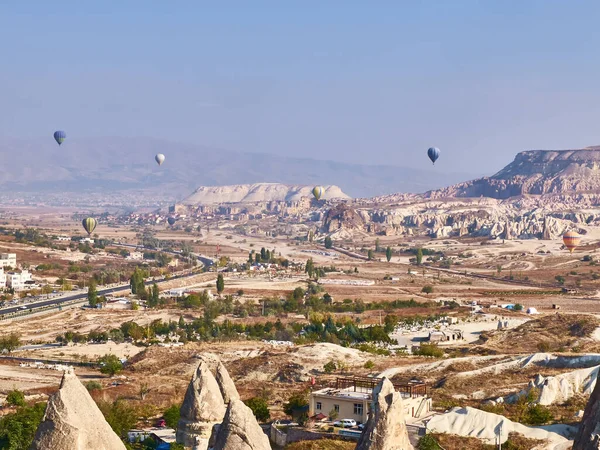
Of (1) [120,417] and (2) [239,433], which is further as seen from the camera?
(1) [120,417]

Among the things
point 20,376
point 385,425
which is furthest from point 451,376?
point 385,425

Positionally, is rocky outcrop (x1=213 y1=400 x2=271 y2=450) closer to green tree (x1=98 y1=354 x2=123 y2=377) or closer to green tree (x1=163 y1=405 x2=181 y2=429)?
green tree (x1=163 y1=405 x2=181 y2=429)

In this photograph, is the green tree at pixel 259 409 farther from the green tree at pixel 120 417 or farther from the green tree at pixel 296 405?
the green tree at pixel 120 417

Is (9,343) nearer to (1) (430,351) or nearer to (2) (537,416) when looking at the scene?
(1) (430,351)

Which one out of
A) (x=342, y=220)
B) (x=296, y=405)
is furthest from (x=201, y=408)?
(x=342, y=220)

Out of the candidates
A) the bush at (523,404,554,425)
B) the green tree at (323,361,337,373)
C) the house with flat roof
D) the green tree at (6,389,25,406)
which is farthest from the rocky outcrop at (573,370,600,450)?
the green tree at (323,361,337,373)
